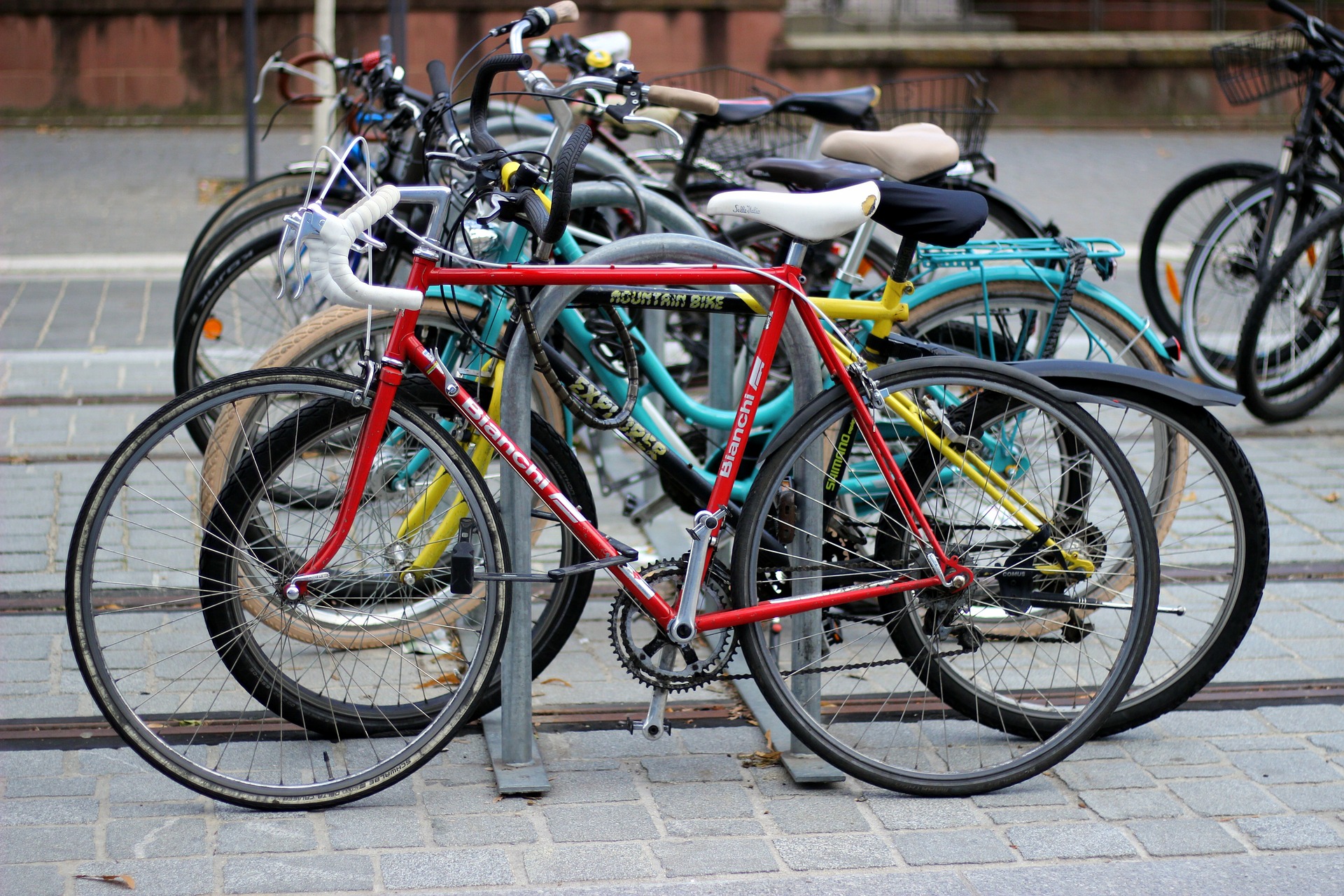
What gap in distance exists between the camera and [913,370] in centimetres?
322

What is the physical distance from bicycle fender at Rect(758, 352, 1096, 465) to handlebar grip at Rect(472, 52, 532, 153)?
864 millimetres

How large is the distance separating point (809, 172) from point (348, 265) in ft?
3.84

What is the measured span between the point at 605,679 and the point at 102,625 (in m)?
1.30

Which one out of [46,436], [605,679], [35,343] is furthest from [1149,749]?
[35,343]

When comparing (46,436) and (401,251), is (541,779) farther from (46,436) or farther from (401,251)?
(46,436)

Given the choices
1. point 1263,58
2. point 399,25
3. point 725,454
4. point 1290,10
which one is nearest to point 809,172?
point 725,454

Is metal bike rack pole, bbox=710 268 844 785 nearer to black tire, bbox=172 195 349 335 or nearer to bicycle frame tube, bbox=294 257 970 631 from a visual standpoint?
bicycle frame tube, bbox=294 257 970 631

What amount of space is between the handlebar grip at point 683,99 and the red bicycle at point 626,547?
3.44 feet

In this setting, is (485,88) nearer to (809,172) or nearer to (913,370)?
(809,172)

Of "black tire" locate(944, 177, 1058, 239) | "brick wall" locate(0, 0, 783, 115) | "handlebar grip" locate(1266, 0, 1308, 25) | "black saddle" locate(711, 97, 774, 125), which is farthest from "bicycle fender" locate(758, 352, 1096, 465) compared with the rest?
"brick wall" locate(0, 0, 783, 115)

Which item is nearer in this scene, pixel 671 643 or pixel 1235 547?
pixel 671 643

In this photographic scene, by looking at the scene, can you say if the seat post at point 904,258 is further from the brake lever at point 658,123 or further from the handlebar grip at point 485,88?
the handlebar grip at point 485,88

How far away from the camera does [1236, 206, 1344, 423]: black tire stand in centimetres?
602

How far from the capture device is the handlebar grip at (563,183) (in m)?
3.00
